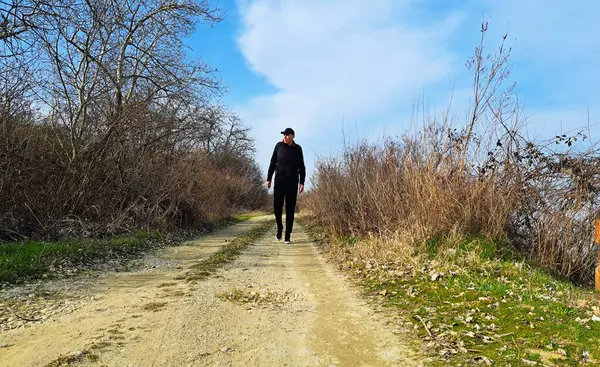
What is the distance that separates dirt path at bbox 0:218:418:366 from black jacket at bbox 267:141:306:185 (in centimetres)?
381

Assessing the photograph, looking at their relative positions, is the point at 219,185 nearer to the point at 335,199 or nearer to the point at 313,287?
the point at 335,199

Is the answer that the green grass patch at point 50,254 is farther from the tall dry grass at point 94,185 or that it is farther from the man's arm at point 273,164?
the man's arm at point 273,164

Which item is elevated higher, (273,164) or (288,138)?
(288,138)

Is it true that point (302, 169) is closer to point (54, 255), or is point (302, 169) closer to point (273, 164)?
point (273, 164)

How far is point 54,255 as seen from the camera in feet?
18.9

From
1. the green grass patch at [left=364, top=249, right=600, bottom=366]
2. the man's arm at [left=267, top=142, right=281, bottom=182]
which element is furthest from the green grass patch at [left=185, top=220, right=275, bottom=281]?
the green grass patch at [left=364, top=249, right=600, bottom=366]

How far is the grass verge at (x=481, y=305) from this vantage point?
2.49 meters

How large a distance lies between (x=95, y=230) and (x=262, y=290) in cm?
573

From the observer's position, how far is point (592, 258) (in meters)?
6.02

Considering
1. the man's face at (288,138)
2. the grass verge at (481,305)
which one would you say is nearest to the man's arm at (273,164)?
the man's face at (288,138)

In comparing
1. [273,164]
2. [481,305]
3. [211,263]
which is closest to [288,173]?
[273,164]

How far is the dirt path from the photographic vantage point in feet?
8.08

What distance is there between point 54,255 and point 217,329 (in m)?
4.08

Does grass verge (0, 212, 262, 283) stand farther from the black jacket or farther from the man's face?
the man's face
